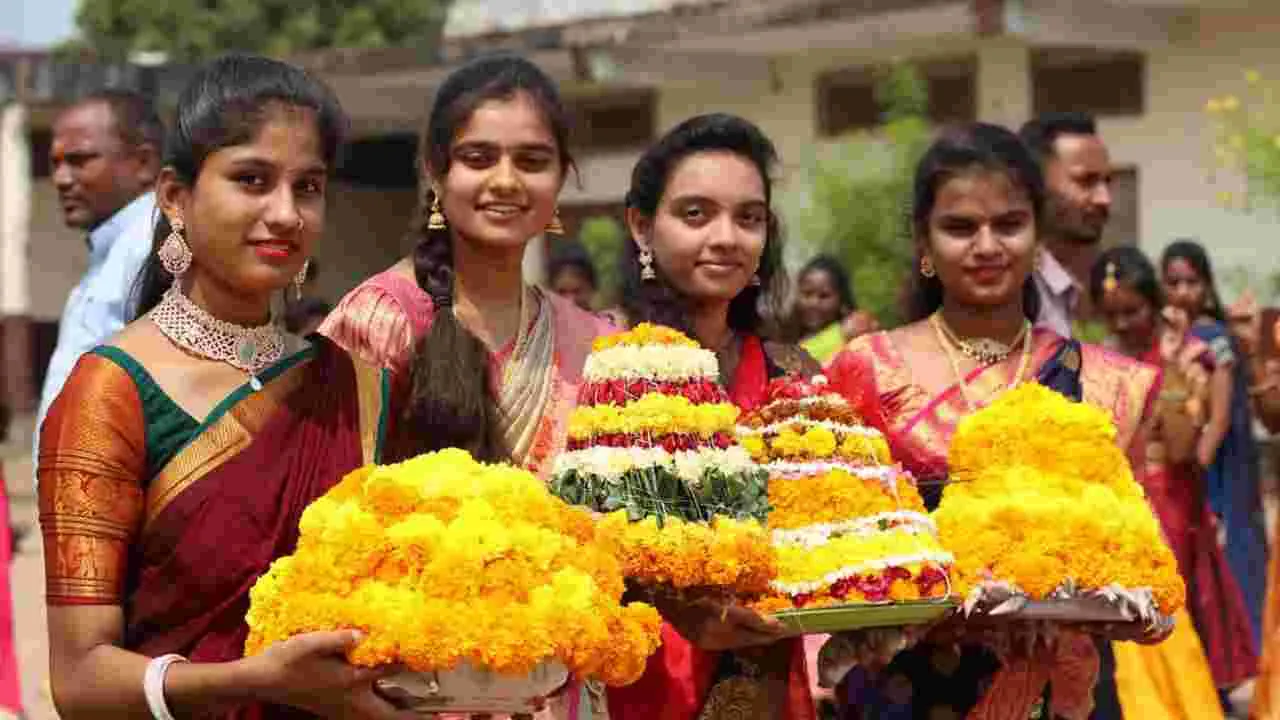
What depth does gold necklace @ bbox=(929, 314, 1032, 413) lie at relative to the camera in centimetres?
516

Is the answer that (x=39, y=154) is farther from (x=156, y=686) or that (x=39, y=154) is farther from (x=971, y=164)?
(x=156, y=686)

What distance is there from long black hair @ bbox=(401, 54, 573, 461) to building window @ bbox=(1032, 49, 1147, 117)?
13362 mm

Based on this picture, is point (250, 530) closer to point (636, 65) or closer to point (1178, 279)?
point (1178, 279)

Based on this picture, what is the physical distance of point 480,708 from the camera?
3.25m

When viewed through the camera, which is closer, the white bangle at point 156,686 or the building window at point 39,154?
the white bangle at point 156,686

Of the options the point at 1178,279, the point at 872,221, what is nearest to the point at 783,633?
the point at 1178,279

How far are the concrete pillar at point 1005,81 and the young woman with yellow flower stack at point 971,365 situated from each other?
12483 millimetres

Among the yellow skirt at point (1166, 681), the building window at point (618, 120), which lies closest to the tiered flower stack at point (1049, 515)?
the yellow skirt at point (1166, 681)

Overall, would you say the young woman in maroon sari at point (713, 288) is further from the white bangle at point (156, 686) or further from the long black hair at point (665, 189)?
the white bangle at point (156, 686)

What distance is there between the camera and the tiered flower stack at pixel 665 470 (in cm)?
376

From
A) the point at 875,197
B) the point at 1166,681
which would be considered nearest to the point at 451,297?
the point at 1166,681

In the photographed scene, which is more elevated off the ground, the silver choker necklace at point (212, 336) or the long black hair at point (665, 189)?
the long black hair at point (665, 189)

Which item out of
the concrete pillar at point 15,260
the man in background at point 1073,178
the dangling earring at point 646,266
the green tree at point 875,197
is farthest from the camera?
the concrete pillar at point 15,260

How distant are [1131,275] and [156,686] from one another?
760 centimetres
